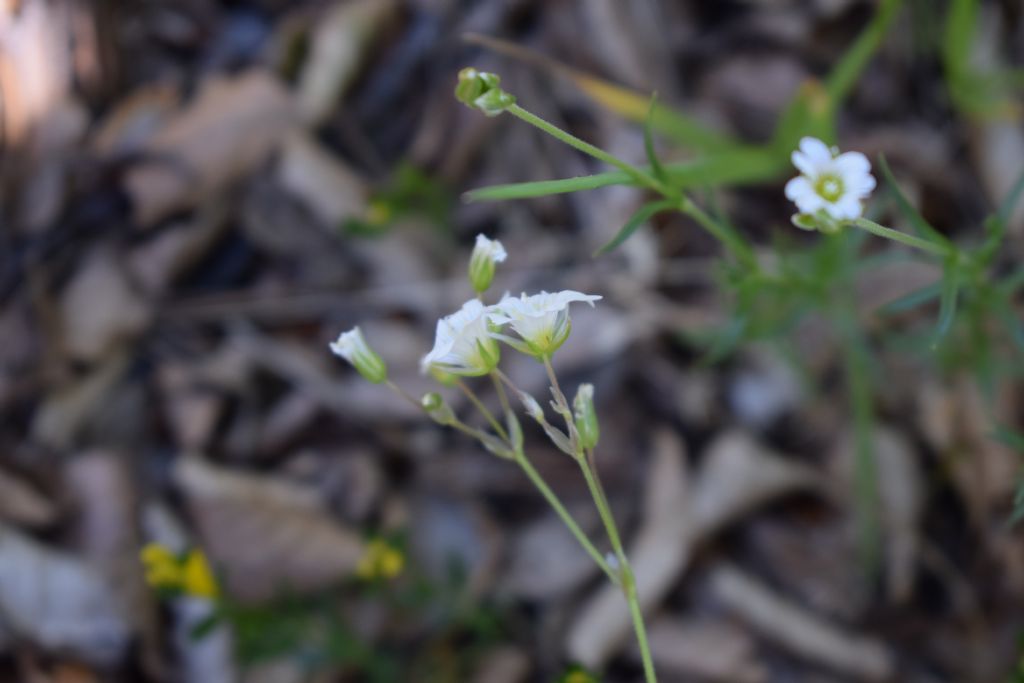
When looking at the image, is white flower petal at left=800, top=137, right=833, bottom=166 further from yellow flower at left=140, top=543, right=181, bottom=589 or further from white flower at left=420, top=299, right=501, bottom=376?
yellow flower at left=140, top=543, right=181, bottom=589

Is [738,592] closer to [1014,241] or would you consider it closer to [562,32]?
[1014,241]

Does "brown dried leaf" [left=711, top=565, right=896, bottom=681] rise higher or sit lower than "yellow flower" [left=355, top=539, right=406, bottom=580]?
lower

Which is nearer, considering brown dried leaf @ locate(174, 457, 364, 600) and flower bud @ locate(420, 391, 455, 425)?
flower bud @ locate(420, 391, 455, 425)

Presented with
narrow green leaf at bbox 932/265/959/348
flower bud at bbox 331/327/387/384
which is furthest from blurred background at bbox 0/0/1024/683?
flower bud at bbox 331/327/387/384

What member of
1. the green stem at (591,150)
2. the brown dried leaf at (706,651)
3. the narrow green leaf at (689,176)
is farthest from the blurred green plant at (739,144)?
the brown dried leaf at (706,651)

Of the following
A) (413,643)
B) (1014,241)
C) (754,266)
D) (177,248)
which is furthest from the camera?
(177,248)

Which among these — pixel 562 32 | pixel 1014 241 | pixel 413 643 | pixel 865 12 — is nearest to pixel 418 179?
pixel 562 32
